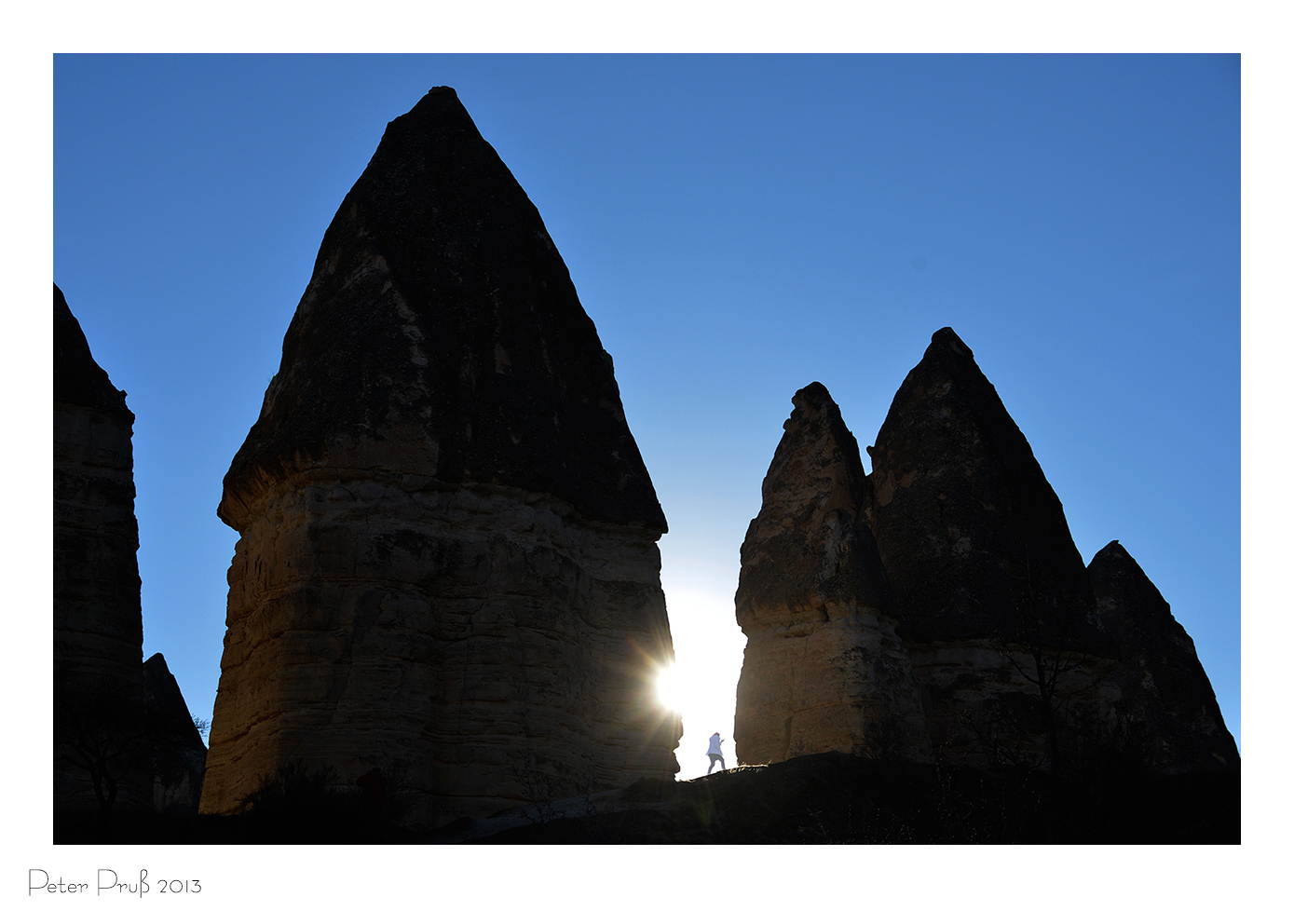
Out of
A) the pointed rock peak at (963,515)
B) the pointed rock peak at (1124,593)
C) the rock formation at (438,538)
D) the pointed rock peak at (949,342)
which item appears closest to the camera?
the rock formation at (438,538)

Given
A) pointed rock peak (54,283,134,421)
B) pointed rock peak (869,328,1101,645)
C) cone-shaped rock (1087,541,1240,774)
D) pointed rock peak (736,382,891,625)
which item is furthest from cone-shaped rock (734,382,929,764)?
pointed rock peak (54,283,134,421)

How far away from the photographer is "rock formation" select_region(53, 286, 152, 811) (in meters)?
14.3

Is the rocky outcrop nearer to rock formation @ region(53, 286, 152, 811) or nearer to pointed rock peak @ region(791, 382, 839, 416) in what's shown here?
rock formation @ region(53, 286, 152, 811)

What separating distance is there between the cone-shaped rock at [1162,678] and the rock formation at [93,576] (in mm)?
16150

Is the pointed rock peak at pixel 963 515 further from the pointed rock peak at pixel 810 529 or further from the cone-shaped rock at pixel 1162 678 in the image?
the cone-shaped rock at pixel 1162 678

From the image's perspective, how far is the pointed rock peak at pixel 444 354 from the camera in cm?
1394

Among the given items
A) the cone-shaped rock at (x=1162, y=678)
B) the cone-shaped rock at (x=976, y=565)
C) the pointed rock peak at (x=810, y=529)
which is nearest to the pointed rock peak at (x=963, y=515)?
the cone-shaped rock at (x=976, y=565)

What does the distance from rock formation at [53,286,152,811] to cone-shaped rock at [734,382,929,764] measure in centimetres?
777

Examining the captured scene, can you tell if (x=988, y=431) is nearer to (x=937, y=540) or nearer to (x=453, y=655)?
(x=937, y=540)

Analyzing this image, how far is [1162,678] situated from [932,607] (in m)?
7.07

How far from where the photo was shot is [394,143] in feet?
54.6

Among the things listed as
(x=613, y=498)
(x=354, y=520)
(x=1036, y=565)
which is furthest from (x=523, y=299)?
(x=1036, y=565)

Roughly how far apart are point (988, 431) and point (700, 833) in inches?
515

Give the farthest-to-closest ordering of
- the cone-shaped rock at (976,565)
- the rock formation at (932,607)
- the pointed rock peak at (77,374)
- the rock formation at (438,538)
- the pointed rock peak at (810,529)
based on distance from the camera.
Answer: the cone-shaped rock at (976,565), the pointed rock peak at (810,529), the rock formation at (932,607), the pointed rock peak at (77,374), the rock formation at (438,538)
